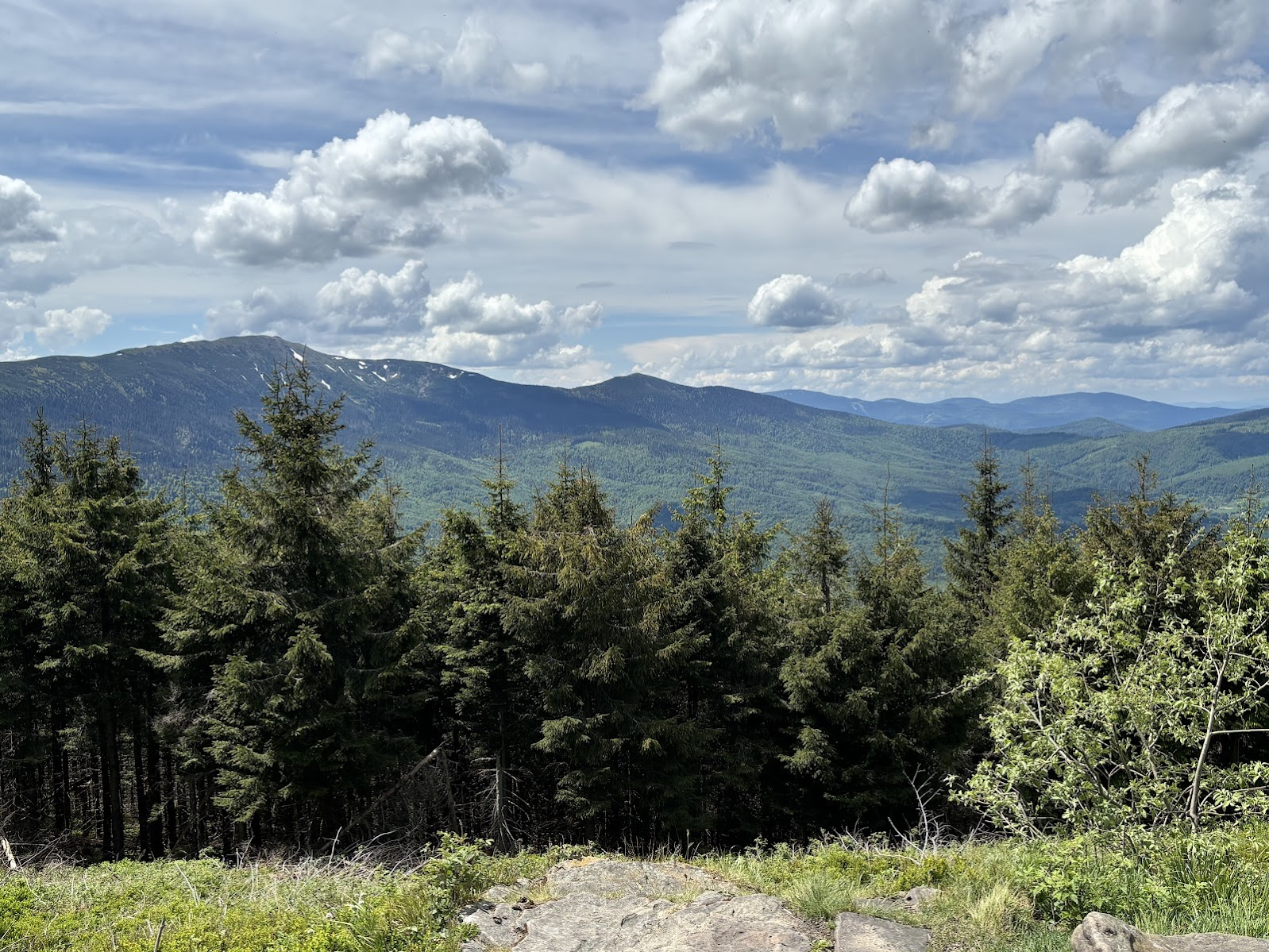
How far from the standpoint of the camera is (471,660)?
1792cm

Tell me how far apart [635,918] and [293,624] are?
12.0 meters

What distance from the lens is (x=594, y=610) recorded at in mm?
17250

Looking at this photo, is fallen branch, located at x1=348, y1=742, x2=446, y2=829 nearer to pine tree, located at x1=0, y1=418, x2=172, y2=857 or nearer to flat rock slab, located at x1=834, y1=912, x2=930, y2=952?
pine tree, located at x1=0, y1=418, x2=172, y2=857

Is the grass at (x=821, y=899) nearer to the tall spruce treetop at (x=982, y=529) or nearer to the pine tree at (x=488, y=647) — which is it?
the pine tree at (x=488, y=647)

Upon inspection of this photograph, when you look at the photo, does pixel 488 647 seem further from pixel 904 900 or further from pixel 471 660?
pixel 904 900

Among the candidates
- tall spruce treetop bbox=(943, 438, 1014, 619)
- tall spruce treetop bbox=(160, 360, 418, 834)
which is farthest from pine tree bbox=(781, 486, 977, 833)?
tall spruce treetop bbox=(943, 438, 1014, 619)

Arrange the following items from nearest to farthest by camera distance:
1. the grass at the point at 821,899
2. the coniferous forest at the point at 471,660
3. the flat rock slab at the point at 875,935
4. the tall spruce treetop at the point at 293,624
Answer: the flat rock slab at the point at 875,935
the grass at the point at 821,899
the tall spruce treetop at the point at 293,624
the coniferous forest at the point at 471,660

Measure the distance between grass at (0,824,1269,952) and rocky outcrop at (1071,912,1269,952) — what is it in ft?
1.58

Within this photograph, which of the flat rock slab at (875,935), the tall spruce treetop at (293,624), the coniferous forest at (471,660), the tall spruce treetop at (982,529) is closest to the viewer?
the flat rock slab at (875,935)

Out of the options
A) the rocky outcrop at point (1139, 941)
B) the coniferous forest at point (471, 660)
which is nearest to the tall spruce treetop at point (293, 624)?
the coniferous forest at point (471, 660)

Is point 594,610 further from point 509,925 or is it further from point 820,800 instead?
point 509,925

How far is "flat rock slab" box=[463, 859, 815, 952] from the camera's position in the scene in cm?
604

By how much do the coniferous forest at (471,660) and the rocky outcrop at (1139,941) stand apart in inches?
381

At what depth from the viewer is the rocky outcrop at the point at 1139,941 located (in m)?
4.78
